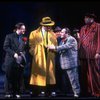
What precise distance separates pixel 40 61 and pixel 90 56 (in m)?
0.94

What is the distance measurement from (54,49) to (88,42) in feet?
2.15

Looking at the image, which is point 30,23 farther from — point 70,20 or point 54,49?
point 54,49

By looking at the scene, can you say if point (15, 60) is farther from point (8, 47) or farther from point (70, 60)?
point (70, 60)

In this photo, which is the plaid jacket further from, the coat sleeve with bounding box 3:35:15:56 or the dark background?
the dark background

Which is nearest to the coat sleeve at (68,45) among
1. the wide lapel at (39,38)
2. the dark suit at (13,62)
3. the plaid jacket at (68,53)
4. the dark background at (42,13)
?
the plaid jacket at (68,53)

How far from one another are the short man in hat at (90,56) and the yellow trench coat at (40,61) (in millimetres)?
549

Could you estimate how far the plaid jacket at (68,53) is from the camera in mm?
7367

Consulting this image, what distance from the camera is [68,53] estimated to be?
744cm

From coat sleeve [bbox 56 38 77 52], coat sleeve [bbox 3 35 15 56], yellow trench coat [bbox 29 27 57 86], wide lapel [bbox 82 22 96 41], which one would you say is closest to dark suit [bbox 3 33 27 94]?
coat sleeve [bbox 3 35 15 56]

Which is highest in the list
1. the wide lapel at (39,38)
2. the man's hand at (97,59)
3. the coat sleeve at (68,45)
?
the wide lapel at (39,38)

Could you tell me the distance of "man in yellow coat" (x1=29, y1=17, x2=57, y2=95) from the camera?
7.49m

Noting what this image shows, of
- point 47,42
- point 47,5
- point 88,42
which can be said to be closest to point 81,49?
point 88,42

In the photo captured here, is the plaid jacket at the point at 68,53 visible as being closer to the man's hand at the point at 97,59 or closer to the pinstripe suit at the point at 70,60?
the pinstripe suit at the point at 70,60

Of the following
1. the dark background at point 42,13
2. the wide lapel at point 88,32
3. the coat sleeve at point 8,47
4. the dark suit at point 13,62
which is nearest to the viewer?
the coat sleeve at point 8,47
